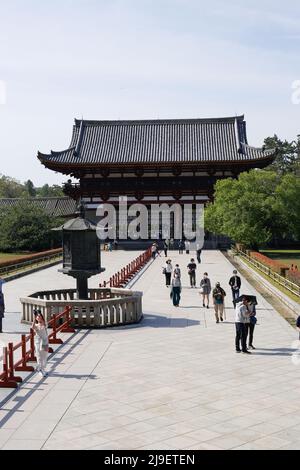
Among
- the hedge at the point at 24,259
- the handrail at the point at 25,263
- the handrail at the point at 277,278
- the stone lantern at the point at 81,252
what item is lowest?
the handrail at the point at 277,278

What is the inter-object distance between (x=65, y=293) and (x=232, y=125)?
48168mm

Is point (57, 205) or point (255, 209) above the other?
point (57, 205)

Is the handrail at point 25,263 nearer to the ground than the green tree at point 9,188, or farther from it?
nearer to the ground

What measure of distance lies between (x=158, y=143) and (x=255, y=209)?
2240cm

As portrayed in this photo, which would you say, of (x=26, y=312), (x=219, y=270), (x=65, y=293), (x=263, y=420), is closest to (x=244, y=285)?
(x=219, y=270)

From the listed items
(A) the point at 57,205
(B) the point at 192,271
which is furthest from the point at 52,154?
(B) the point at 192,271

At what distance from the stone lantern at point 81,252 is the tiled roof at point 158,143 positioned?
3887 centimetres

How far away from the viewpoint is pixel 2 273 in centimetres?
3167

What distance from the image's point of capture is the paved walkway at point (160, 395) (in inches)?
303

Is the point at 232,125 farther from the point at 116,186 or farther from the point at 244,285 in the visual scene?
the point at 244,285

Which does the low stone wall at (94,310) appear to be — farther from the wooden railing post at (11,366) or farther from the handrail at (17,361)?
the wooden railing post at (11,366)

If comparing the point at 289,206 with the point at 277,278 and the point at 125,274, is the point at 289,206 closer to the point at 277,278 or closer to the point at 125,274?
the point at 277,278

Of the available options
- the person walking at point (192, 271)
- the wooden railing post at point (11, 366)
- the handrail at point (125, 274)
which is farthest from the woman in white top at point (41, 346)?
the person walking at point (192, 271)

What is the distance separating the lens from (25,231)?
5091cm
